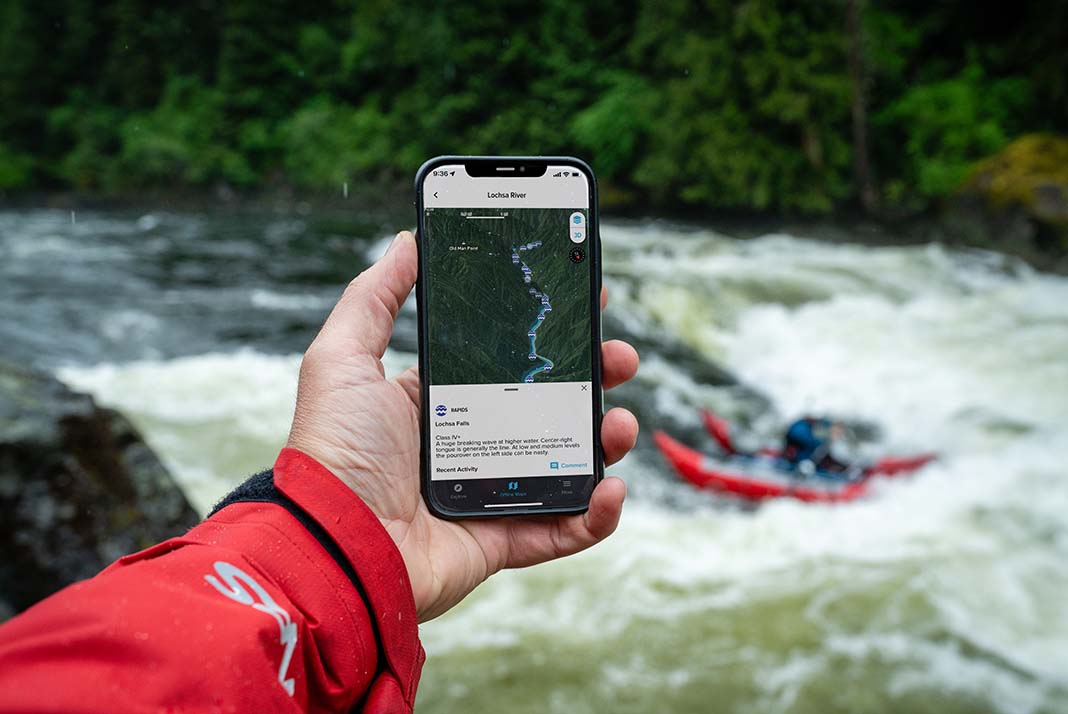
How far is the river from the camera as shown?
348cm

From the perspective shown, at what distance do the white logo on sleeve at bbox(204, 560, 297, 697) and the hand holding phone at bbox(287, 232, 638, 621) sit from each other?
0.37m

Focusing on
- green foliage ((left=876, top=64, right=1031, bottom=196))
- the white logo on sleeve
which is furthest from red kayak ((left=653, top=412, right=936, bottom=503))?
green foliage ((left=876, top=64, right=1031, bottom=196))

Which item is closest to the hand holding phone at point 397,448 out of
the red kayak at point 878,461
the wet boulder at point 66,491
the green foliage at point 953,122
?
the wet boulder at point 66,491

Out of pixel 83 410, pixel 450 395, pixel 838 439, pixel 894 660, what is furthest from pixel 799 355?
pixel 450 395

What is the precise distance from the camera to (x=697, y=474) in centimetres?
520

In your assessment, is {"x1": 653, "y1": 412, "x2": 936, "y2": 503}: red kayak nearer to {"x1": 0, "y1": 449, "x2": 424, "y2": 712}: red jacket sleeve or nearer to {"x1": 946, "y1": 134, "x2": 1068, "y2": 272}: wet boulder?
{"x1": 0, "y1": 449, "x2": 424, "y2": 712}: red jacket sleeve

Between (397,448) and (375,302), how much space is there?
0.23 meters

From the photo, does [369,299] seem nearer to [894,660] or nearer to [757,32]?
[894,660]

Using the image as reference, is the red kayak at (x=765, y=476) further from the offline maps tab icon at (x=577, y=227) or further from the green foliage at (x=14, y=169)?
the green foliage at (x=14, y=169)

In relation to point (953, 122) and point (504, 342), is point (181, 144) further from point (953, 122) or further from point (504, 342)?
point (504, 342)

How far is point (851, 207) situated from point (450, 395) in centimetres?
1138

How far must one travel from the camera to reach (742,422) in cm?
648

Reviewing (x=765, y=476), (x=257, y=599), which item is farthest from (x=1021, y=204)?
(x=257, y=599)

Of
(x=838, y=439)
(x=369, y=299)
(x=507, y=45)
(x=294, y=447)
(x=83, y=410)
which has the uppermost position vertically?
(x=507, y=45)
